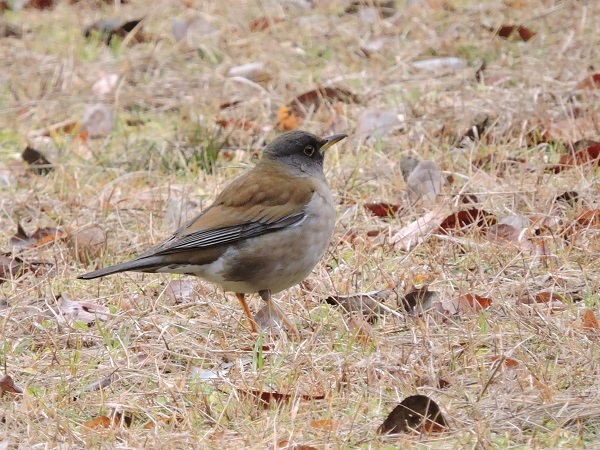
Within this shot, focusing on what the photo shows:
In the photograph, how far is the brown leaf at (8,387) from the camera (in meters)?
4.08

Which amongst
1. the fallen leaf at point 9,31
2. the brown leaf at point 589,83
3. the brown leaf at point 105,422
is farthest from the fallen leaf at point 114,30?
the brown leaf at point 105,422

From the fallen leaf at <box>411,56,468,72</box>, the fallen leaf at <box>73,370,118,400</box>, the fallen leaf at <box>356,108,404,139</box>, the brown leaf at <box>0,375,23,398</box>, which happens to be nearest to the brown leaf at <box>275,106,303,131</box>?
the fallen leaf at <box>356,108,404,139</box>

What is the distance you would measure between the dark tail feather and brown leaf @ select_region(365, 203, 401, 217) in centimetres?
163

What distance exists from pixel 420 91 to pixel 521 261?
9.34ft

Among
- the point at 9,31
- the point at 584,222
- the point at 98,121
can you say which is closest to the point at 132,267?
the point at 584,222

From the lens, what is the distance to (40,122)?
8031mm

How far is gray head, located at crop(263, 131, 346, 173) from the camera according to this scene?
5.30 metres

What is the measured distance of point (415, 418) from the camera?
3582 mm

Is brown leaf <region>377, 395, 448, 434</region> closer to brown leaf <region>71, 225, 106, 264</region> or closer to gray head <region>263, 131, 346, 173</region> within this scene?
gray head <region>263, 131, 346, 173</region>

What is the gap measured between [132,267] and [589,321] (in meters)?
1.84

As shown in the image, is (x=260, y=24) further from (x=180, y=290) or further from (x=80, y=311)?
(x=80, y=311)

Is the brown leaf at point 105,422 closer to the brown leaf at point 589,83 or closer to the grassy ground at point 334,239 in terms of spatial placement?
the grassy ground at point 334,239

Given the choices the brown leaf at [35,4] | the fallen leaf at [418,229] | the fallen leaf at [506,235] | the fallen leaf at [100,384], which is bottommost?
the brown leaf at [35,4]

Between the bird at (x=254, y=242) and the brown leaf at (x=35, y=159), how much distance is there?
7.87 feet
